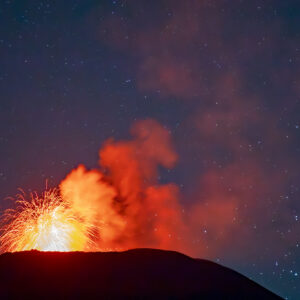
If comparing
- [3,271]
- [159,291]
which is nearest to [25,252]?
[3,271]

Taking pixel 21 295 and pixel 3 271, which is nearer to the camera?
pixel 21 295

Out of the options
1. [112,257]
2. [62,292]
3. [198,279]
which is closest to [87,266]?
[112,257]

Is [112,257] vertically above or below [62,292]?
above

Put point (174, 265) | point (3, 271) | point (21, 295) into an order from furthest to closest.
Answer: point (174, 265) → point (3, 271) → point (21, 295)

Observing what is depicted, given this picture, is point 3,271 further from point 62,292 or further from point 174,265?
point 174,265

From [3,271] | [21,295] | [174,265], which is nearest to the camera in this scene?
[21,295]

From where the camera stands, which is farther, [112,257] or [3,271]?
[112,257]
